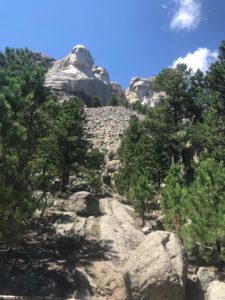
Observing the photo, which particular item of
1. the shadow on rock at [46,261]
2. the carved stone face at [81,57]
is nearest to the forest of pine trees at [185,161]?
the shadow on rock at [46,261]

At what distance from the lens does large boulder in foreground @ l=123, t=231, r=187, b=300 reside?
1546cm

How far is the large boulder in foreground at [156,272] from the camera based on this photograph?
15461 millimetres

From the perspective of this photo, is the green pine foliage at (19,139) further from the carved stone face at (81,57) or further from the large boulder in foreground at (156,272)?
the carved stone face at (81,57)

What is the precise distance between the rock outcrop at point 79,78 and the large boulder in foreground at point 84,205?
223 feet

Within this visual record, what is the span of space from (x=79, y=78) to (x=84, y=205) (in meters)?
101

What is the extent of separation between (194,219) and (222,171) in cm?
297

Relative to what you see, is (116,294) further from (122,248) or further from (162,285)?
(122,248)

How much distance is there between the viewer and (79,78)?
130125 mm

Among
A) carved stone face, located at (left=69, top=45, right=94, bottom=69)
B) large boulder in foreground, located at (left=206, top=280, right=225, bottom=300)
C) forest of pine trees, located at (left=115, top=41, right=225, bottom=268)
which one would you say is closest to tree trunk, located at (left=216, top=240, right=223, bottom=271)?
forest of pine trees, located at (left=115, top=41, right=225, bottom=268)

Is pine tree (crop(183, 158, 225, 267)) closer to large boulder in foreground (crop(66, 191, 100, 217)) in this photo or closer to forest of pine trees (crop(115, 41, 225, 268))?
forest of pine trees (crop(115, 41, 225, 268))

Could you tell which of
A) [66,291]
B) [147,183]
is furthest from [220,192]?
[147,183]

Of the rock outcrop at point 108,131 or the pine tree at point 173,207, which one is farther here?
the rock outcrop at point 108,131

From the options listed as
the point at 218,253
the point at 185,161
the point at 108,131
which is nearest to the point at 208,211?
the point at 218,253

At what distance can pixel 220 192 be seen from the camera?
20078 millimetres
